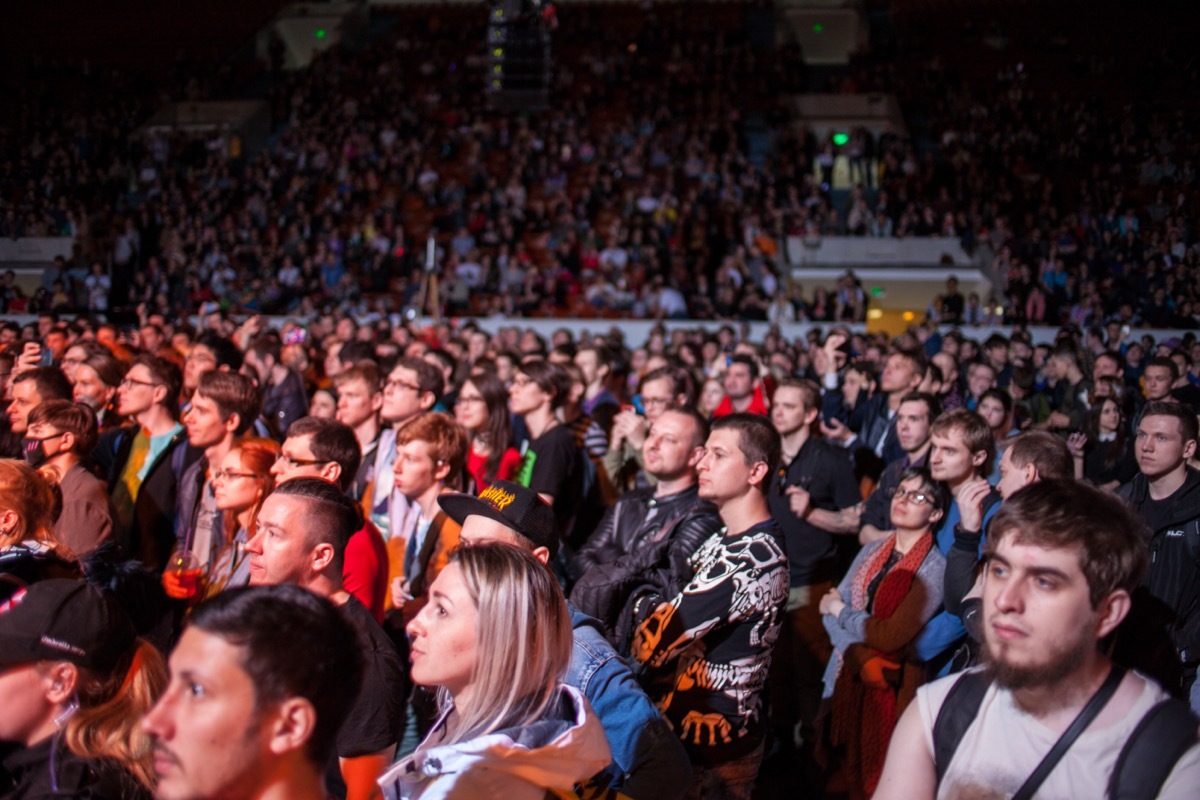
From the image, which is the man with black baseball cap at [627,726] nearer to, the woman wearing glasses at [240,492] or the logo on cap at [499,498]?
the logo on cap at [499,498]

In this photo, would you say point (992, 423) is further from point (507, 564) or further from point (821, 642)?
point (507, 564)

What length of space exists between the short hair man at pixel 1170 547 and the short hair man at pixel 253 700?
3.22 meters

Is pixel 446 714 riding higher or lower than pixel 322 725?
lower

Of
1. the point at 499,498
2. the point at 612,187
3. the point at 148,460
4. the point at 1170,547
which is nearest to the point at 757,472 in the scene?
the point at 499,498

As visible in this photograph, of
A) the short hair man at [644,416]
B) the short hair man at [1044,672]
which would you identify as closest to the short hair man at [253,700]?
the short hair man at [1044,672]

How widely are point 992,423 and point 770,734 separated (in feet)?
8.53

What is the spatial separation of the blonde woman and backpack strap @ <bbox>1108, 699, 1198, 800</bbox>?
3.23 feet

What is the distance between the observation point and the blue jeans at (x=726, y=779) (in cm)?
304

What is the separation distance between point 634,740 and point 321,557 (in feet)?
3.47

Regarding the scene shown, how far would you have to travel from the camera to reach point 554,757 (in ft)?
6.46

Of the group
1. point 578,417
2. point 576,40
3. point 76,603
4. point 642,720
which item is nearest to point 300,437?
point 76,603

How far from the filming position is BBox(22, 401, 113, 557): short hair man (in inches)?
142

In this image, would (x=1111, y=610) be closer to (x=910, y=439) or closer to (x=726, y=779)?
(x=726, y=779)

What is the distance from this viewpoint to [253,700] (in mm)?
1624
